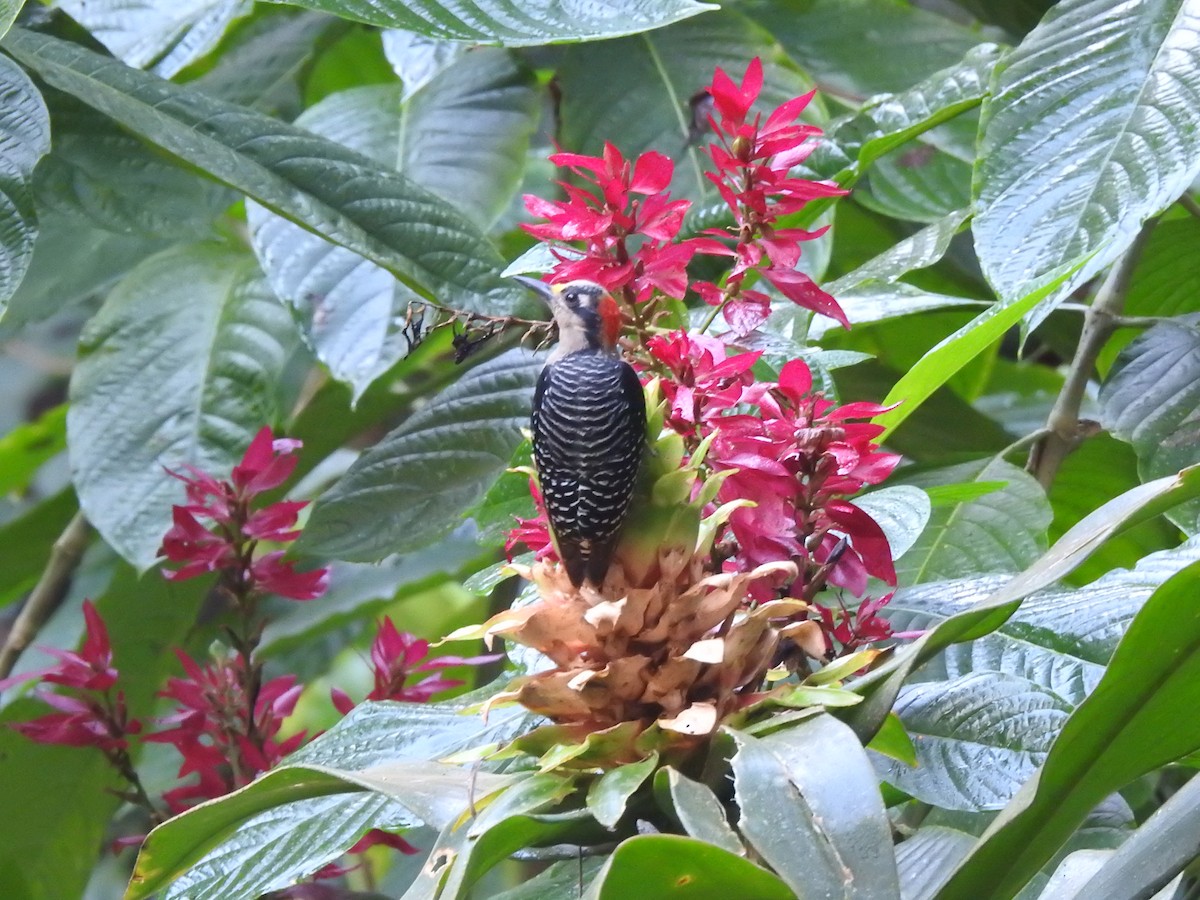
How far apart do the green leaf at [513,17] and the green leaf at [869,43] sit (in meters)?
0.51

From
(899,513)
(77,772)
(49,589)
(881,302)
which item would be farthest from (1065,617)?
(49,589)

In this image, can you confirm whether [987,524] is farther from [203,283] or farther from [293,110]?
[293,110]

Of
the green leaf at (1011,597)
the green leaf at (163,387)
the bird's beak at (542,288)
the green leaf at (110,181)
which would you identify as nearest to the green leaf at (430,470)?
the green leaf at (163,387)

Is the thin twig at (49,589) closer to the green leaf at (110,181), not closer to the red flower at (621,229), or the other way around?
the green leaf at (110,181)

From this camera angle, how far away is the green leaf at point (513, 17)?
2.57 ft

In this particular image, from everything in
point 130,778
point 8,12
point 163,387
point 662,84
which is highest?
point 8,12

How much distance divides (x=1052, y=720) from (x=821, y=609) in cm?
11

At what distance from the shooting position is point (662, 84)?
4.00 feet

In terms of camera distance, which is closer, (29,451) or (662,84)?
(662,84)

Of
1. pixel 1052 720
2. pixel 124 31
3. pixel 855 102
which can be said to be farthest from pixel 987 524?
pixel 124 31

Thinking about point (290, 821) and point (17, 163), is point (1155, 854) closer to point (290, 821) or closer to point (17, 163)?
point (290, 821)

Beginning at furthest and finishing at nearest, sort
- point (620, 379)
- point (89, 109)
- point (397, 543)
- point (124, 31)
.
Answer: point (124, 31) < point (89, 109) < point (397, 543) < point (620, 379)

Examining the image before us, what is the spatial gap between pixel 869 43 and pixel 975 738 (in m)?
0.95

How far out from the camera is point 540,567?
0.49 m
